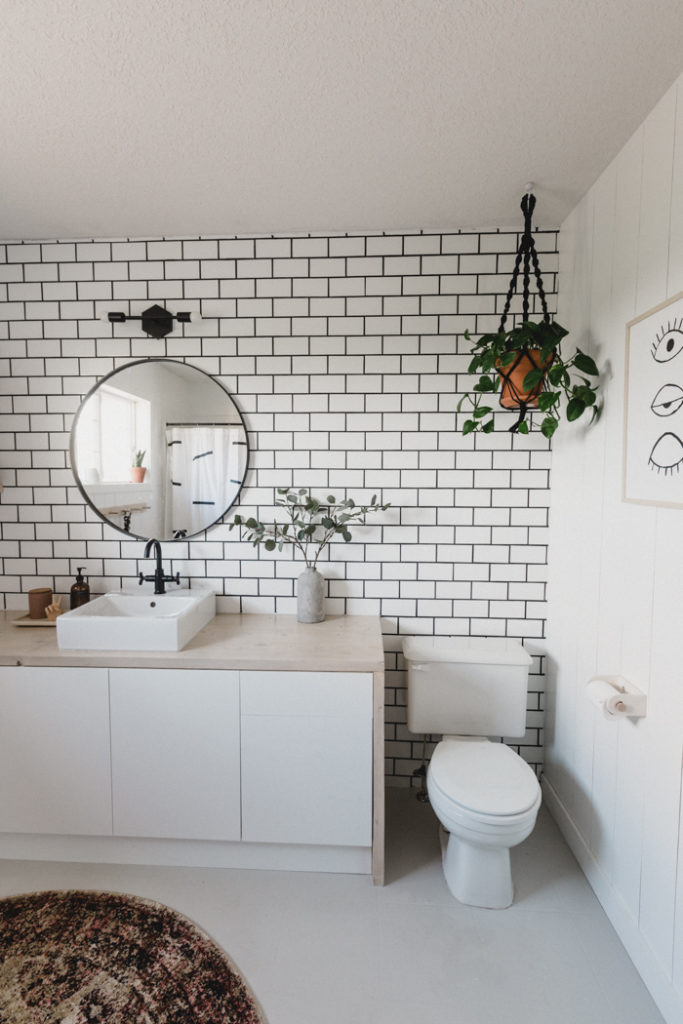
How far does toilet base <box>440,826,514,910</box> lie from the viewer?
6.21 ft

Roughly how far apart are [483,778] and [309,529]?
3.90ft

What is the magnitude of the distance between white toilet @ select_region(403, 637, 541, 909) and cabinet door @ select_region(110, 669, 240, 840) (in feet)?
2.52

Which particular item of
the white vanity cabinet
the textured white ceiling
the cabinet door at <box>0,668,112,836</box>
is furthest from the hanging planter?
the cabinet door at <box>0,668,112,836</box>

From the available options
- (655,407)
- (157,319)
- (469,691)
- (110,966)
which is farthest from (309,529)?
(110,966)

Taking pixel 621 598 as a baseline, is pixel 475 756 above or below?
below

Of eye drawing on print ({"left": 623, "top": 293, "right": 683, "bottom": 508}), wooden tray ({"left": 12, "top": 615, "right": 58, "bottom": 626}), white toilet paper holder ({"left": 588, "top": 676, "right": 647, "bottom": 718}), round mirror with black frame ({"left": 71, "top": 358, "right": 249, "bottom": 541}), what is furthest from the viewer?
round mirror with black frame ({"left": 71, "top": 358, "right": 249, "bottom": 541})

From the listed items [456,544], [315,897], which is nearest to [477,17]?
[456,544]

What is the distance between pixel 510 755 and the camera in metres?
2.07

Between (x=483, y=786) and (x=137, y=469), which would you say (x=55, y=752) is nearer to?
(x=137, y=469)

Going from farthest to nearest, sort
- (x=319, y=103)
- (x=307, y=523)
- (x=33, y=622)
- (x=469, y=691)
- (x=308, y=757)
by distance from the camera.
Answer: (x=307, y=523), (x=33, y=622), (x=469, y=691), (x=308, y=757), (x=319, y=103)

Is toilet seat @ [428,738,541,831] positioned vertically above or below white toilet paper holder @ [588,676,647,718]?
below

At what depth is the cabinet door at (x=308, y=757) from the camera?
2.00 metres

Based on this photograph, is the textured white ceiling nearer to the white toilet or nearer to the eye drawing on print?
the eye drawing on print

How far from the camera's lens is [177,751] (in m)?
2.05
